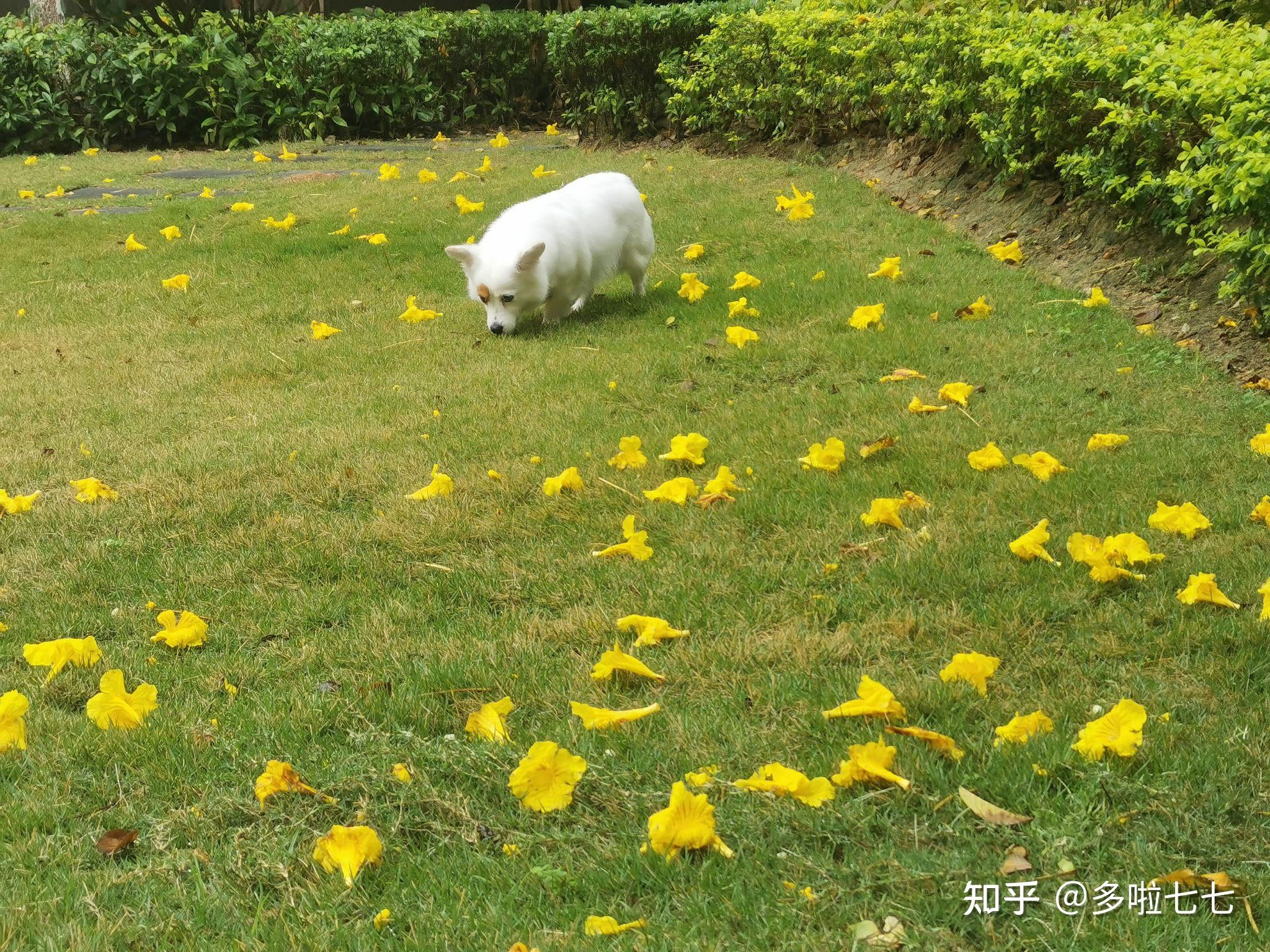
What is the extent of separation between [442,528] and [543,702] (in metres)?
1.18

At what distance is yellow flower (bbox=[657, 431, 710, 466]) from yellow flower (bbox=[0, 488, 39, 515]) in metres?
2.24

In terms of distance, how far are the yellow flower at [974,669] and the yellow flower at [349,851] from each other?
1.35 m

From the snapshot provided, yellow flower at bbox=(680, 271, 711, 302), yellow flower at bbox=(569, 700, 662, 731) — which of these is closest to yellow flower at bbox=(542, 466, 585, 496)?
yellow flower at bbox=(569, 700, 662, 731)

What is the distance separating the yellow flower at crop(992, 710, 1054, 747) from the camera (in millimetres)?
2539

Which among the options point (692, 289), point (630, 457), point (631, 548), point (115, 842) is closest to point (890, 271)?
point (692, 289)

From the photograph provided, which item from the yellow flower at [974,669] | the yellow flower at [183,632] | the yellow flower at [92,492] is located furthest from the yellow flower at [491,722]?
the yellow flower at [92,492]

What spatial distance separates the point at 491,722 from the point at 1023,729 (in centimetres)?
118

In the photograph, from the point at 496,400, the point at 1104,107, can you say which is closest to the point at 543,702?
the point at 496,400

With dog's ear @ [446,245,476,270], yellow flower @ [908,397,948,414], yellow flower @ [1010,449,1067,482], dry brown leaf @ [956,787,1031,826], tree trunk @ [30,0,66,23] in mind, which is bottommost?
yellow flower @ [908,397,948,414]

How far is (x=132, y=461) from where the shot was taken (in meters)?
4.70

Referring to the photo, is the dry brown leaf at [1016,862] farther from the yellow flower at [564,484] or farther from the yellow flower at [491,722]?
the yellow flower at [564,484]

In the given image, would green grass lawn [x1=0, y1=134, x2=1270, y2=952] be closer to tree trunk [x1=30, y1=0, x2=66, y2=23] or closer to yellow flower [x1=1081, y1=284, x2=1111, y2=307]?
yellow flower [x1=1081, y1=284, x2=1111, y2=307]

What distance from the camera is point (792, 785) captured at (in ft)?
7.79

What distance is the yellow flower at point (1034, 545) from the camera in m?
3.39
